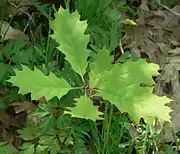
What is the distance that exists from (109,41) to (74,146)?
0.59m

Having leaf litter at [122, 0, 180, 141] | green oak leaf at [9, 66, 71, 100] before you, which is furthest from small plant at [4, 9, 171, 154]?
leaf litter at [122, 0, 180, 141]

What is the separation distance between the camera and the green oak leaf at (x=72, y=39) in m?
1.58

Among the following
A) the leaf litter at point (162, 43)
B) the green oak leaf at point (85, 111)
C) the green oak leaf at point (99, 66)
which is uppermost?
→ the leaf litter at point (162, 43)

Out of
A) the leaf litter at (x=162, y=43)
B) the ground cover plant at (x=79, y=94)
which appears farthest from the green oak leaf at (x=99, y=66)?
the leaf litter at (x=162, y=43)

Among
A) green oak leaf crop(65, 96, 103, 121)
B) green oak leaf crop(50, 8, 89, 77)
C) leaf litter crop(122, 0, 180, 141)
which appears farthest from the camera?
leaf litter crop(122, 0, 180, 141)

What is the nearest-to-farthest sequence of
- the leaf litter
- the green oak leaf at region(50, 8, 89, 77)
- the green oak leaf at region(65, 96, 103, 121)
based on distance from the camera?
the green oak leaf at region(65, 96, 103, 121)
the green oak leaf at region(50, 8, 89, 77)
the leaf litter

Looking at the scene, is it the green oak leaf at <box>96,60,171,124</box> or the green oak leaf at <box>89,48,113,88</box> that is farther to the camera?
the green oak leaf at <box>89,48,113,88</box>

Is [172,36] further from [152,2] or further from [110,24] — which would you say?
[110,24]

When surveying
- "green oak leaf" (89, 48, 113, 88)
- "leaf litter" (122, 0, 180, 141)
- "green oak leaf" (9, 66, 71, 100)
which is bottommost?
"green oak leaf" (9, 66, 71, 100)

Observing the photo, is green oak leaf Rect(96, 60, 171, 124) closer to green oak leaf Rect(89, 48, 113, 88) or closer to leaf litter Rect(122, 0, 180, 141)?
green oak leaf Rect(89, 48, 113, 88)

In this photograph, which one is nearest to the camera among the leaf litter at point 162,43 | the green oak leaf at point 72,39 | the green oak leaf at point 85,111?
the green oak leaf at point 85,111

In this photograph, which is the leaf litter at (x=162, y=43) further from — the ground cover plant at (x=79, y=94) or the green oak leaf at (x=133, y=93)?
the green oak leaf at (x=133, y=93)

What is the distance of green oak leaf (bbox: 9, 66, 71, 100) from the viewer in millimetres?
1509

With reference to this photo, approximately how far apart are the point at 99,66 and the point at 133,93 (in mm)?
190
